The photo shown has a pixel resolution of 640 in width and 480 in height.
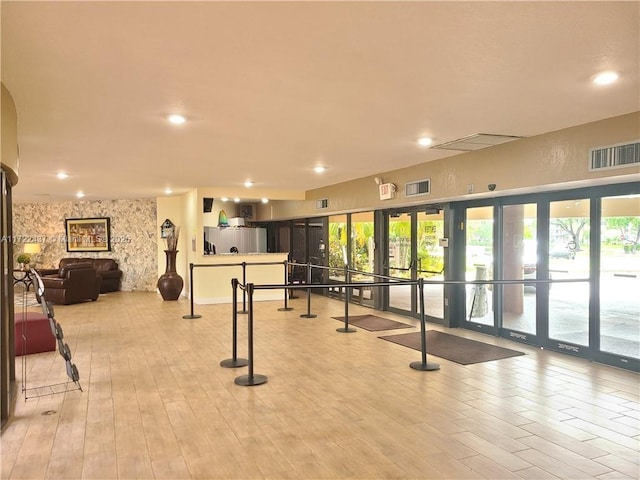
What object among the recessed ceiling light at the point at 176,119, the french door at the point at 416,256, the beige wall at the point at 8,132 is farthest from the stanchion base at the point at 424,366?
the beige wall at the point at 8,132

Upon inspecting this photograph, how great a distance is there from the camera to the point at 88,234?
13.5 meters

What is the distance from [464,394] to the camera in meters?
4.16

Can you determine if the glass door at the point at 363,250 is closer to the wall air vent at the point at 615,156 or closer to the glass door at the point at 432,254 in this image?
the glass door at the point at 432,254

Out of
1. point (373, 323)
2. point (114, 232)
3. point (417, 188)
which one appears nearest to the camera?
point (417, 188)

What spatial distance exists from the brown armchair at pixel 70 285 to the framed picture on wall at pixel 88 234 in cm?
287

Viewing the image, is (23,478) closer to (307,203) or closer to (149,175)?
(149,175)

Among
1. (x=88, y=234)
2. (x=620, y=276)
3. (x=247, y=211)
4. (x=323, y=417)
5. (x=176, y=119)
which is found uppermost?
(x=176, y=119)

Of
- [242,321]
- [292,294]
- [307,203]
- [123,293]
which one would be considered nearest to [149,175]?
[242,321]

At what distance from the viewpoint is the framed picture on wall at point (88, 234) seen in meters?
13.3

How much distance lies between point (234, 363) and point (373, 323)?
307cm

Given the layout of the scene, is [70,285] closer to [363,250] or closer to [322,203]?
[322,203]

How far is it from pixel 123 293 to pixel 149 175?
564cm

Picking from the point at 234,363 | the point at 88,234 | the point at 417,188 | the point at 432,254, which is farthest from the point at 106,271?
the point at 417,188

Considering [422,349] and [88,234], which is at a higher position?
[88,234]
